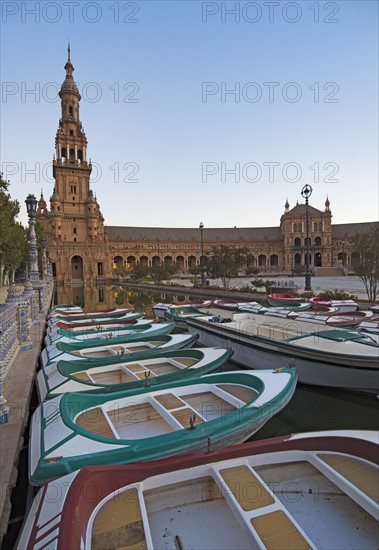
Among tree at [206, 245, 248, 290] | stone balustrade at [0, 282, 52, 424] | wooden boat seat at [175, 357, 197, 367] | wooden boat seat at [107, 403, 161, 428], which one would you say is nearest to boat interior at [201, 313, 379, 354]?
wooden boat seat at [175, 357, 197, 367]

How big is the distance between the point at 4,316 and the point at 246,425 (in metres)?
5.53

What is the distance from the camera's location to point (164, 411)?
191 inches

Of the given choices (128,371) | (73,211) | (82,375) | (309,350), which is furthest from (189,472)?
(73,211)

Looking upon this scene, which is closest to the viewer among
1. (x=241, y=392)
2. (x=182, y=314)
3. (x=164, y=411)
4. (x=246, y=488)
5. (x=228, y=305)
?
(x=246, y=488)

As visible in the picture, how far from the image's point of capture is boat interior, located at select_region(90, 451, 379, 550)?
2.50m

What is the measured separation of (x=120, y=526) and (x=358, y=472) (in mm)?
2179

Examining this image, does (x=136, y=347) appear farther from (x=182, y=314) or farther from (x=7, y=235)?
(x=7, y=235)

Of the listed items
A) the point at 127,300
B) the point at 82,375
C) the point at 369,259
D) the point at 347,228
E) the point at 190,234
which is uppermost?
the point at 347,228

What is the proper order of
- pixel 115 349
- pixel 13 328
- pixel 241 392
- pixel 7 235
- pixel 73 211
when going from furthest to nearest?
1. pixel 73 211
2. pixel 7 235
3. pixel 115 349
4. pixel 13 328
5. pixel 241 392

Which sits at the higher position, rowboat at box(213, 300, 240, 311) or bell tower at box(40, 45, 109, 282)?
bell tower at box(40, 45, 109, 282)

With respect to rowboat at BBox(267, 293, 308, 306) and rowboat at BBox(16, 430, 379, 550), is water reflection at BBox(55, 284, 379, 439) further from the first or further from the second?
rowboat at BBox(267, 293, 308, 306)

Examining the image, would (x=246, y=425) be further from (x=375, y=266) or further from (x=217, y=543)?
(x=375, y=266)

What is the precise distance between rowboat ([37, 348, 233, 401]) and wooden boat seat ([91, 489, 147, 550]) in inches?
125

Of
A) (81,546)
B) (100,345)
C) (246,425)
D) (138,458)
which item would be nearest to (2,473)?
(138,458)
